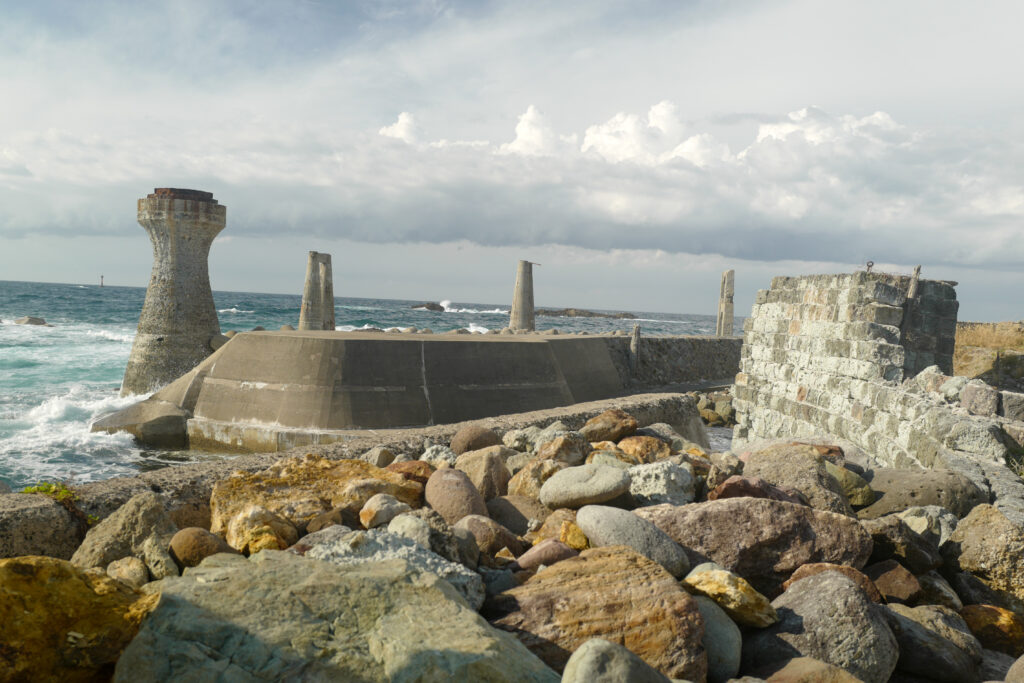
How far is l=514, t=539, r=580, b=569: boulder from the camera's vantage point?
2949 millimetres

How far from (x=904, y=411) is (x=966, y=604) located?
3.72 meters

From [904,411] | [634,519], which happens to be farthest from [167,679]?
[904,411]

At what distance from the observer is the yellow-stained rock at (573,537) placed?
316 centimetres

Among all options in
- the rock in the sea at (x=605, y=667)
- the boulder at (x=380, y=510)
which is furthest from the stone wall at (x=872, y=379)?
the boulder at (x=380, y=510)

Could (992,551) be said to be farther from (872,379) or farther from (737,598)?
(872,379)

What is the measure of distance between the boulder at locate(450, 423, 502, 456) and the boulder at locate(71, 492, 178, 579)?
243cm

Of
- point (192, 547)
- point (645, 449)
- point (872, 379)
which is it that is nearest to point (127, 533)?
point (192, 547)

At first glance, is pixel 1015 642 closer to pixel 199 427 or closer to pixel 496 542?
pixel 496 542

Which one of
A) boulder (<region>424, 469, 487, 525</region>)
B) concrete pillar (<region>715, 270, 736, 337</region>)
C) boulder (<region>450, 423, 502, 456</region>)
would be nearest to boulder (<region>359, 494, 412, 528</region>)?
boulder (<region>424, 469, 487, 525</region>)

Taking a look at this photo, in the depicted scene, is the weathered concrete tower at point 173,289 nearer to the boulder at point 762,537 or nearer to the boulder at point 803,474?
the boulder at point 803,474

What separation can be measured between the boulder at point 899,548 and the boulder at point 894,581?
0.34 ft

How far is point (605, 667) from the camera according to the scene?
1.93 meters

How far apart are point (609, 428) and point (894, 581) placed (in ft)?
7.89

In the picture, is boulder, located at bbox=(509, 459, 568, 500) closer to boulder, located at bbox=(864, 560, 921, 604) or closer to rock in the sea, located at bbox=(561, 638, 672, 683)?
boulder, located at bbox=(864, 560, 921, 604)
